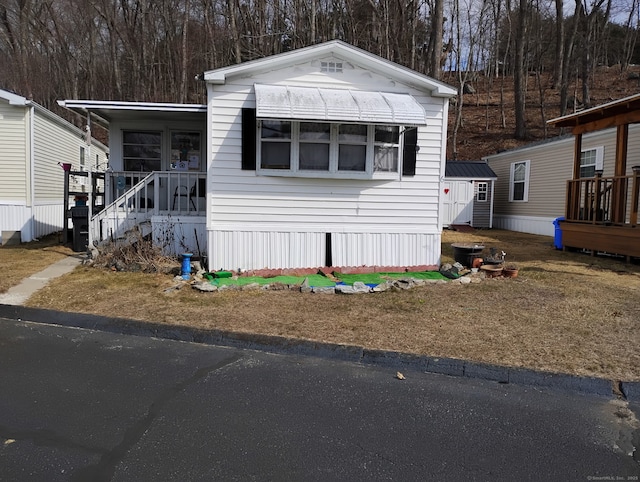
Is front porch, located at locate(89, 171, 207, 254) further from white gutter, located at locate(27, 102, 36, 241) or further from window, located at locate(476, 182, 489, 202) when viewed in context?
window, located at locate(476, 182, 489, 202)

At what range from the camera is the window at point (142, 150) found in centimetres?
1130

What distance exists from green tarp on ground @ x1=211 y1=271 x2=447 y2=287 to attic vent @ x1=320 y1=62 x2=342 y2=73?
3.68 metres

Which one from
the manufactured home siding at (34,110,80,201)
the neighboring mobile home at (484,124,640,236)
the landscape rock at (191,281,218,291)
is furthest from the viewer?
the neighboring mobile home at (484,124,640,236)

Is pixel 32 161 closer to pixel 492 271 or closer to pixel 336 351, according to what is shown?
pixel 336 351

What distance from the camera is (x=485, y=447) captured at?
118 inches

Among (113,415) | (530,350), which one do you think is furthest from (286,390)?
(530,350)

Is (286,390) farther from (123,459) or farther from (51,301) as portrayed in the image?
(51,301)

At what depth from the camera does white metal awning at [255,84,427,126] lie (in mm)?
7668

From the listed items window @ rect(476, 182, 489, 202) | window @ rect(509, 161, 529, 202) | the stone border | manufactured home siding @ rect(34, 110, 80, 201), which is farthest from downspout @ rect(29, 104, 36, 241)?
window @ rect(509, 161, 529, 202)

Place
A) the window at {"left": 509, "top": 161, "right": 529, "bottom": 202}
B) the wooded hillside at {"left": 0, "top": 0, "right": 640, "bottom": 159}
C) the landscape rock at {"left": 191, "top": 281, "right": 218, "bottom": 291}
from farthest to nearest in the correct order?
the wooded hillside at {"left": 0, "top": 0, "right": 640, "bottom": 159}, the window at {"left": 509, "top": 161, "right": 529, "bottom": 202}, the landscape rock at {"left": 191, "top": 281, "right": 218, "bottom": 291}

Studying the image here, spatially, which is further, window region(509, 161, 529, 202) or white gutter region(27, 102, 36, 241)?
window region(509, 161, 529, 202)

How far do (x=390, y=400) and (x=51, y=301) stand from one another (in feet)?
16.9

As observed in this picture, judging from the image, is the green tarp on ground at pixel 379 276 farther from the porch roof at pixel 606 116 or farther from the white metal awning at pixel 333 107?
the porch roof at pixel 606 116

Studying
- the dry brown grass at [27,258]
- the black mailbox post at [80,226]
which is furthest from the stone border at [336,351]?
the black mailbox post at [80,226]
